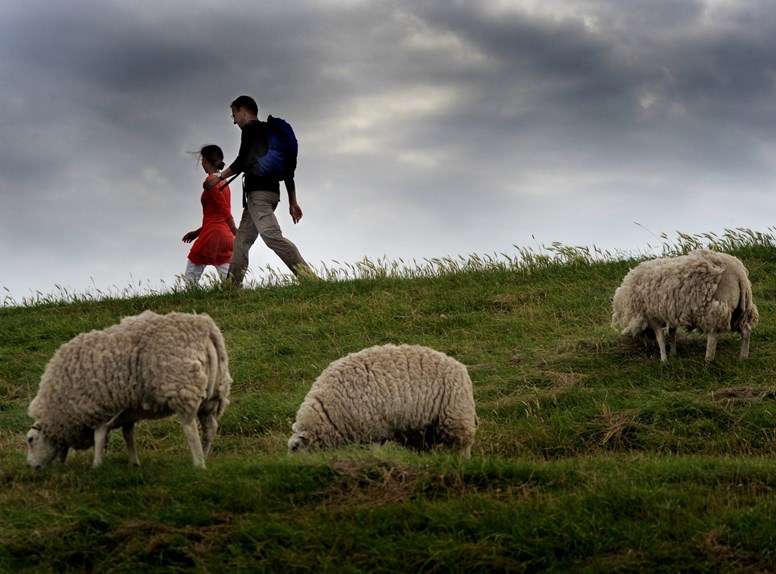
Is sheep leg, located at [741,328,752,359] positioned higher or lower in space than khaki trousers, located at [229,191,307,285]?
lower

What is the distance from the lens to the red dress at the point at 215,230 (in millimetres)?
18656

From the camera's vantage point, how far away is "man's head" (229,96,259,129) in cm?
1803

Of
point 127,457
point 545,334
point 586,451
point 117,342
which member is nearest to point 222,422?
point 127,457

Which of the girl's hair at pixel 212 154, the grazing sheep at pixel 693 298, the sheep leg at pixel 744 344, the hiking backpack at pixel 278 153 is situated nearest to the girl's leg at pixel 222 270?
the girl's hair at pixel 212 154

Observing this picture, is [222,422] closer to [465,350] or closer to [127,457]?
[127,457]

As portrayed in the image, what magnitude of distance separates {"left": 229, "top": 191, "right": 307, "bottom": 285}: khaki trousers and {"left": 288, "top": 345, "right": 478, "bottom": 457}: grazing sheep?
9.15 m

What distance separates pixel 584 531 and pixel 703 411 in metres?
4.35

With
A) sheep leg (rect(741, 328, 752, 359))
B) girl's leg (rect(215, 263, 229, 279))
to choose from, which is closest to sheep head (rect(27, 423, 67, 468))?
sheep leg (rect(741, 328, 752, 359))

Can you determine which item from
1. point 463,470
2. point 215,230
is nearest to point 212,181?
point 215,230

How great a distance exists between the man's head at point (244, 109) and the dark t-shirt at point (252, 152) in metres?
0.12

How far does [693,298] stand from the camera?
1199 centimetres

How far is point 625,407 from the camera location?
11195mm

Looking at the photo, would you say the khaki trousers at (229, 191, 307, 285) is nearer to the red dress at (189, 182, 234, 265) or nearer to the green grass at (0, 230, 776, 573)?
the red dress at (189, 182, 234, 265)

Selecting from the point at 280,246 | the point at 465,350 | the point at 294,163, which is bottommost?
the point at 465,350
